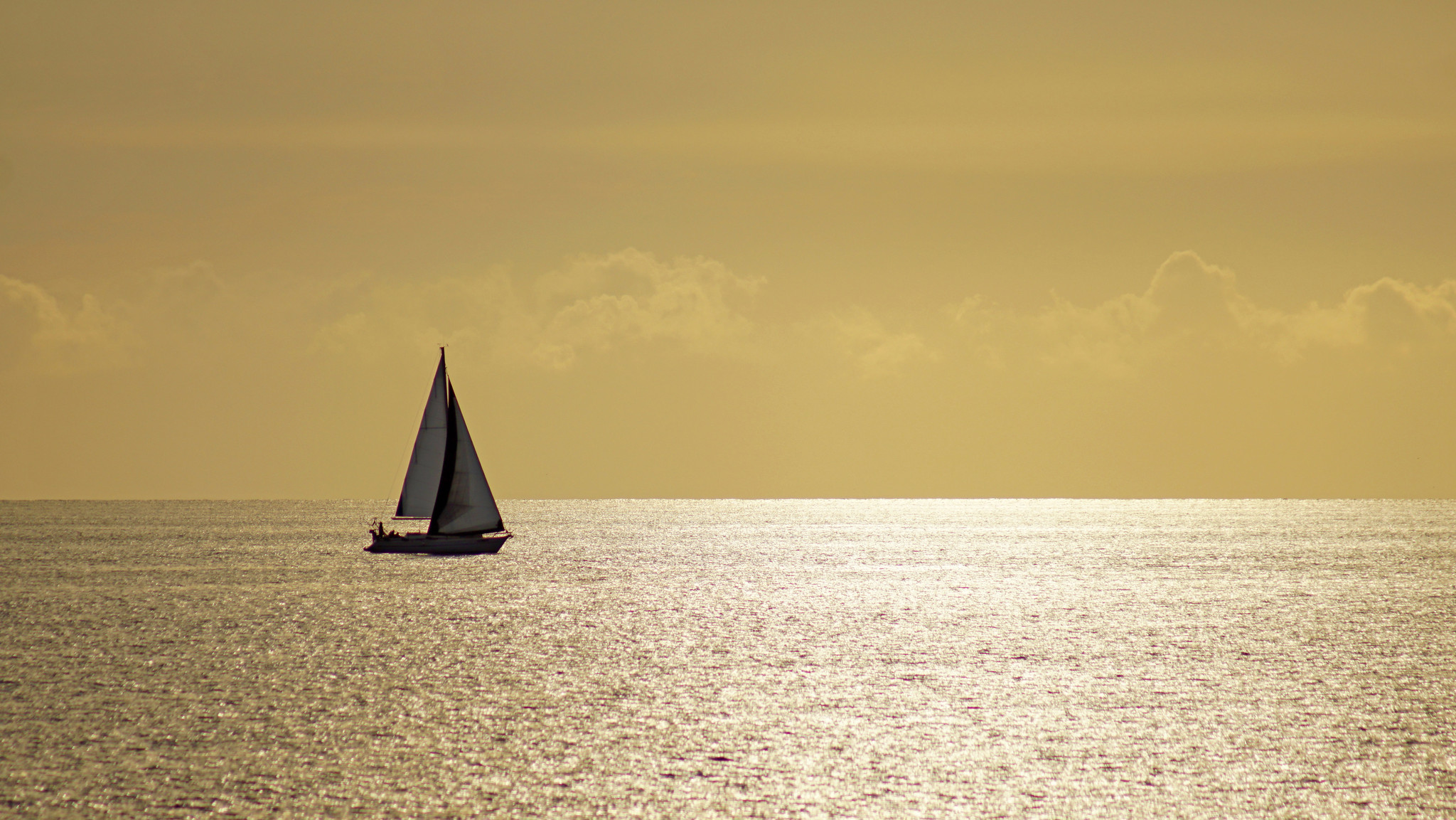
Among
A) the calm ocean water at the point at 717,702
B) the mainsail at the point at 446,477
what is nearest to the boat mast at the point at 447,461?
the mainsail at the point at 446,477

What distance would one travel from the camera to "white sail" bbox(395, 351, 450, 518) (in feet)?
309

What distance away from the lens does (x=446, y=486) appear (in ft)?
322

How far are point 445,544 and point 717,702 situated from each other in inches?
2204

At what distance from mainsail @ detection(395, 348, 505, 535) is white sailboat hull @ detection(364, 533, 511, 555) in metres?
0.66

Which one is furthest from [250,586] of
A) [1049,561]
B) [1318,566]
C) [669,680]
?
[1318,566]

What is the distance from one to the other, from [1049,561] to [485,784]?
13392cm

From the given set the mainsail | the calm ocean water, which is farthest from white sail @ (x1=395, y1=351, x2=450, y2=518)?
the calm ocean water

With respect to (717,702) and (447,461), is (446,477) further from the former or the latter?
(717,702)

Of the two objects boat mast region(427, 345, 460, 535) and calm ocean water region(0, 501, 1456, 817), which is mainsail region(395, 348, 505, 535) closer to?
boat mast region(427, 345, 460, 535)

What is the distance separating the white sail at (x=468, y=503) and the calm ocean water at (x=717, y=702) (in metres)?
5.95

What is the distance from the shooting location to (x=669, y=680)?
5541 cm

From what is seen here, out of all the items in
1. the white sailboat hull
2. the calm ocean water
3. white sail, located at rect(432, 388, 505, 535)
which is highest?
white sail, located at rect(432, 388, 505, 535)

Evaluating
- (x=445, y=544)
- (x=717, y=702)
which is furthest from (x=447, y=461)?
(x=717, y=702)

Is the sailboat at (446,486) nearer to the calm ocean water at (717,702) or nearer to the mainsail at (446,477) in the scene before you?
the mainsail at (446,477)
